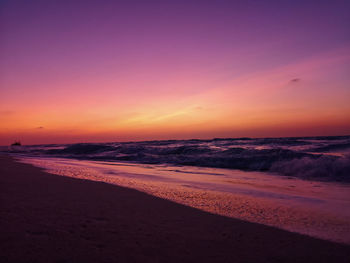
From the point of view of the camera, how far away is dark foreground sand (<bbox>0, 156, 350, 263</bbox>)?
7.79 feet

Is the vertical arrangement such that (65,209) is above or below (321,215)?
above

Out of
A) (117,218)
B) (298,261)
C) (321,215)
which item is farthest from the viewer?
(321,215)

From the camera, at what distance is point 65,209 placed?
378 cm

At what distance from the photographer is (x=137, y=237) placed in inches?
111

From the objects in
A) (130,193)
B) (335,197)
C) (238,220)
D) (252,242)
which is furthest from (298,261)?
(335,197)

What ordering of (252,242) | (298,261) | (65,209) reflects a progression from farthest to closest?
(65,209)
(252,242)
(298,261)

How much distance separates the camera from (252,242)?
111 inches

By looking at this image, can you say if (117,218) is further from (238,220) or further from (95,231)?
(238,220)

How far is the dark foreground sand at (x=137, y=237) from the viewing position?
93.5 inches

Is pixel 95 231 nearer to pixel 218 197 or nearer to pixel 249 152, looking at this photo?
pixel 218 197

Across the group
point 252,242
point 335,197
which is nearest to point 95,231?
point 252,242

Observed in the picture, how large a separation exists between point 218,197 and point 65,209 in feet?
9.61

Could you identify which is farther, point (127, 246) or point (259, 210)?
point (259, 210)

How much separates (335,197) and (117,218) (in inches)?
192
